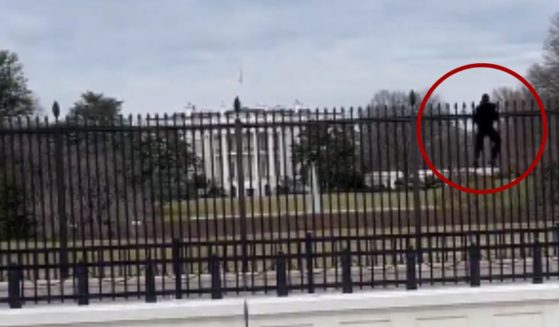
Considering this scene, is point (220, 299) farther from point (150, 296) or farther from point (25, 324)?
point (25, 324)

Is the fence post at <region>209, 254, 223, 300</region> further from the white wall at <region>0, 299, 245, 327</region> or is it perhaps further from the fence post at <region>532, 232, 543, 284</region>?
the fence post at <region>532, 232, 543, 284</region>

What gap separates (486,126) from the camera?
10.2 m

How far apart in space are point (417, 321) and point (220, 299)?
235 cm

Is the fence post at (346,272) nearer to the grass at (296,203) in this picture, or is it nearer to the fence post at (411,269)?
the fence post at (411,269)

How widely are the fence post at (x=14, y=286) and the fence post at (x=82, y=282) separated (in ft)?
2.24

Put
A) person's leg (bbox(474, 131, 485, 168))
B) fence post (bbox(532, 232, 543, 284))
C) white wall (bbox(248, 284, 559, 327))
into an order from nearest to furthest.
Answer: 1. white wall (bbox(248, 284, 559, 327))
2. fence post (bbox(532, 232, 543, 284))
3. person's leg (bbox(474, 131, 485, 168))

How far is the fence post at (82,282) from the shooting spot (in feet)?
27.3

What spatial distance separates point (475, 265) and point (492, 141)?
251 centimetres

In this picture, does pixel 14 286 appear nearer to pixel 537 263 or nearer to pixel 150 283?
pixel 150 283

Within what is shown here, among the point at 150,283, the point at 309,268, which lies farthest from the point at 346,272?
the point at 150,283

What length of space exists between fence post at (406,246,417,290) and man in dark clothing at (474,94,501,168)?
2.33 metres

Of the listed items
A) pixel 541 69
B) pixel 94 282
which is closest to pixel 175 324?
pixel 94 282

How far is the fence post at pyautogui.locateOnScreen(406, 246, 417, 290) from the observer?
27.9ft

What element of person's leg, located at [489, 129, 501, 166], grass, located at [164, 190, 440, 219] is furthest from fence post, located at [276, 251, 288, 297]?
person's leg, located at [489, 129, 501, 166]
